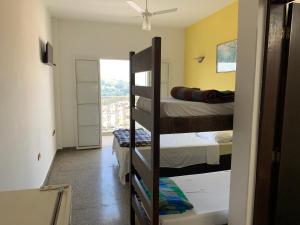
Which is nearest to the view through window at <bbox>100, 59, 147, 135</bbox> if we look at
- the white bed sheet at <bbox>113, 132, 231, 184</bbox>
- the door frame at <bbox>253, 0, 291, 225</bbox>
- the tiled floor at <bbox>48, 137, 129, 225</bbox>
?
the tiled floor at <bbox>48, 137, 129, 225</bbox>

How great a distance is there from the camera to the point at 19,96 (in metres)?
2.21

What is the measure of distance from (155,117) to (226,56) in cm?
313

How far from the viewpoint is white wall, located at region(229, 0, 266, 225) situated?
1327mm

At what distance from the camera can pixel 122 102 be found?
7.10 metres

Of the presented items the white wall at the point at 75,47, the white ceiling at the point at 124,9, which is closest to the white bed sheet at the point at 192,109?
the white ceiling at the point at 124,9

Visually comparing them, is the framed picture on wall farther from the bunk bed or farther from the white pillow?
the bunk bed

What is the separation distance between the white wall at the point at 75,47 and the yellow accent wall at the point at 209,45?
918mm

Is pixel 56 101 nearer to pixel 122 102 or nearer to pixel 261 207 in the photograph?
pixel 122 102

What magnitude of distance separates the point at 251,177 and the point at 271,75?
0.63 metres

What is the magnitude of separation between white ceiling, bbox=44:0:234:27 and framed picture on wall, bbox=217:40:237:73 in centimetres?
69

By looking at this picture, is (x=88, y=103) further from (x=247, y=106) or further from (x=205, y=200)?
(x=247, y=106)

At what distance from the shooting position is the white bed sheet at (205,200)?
1.77m

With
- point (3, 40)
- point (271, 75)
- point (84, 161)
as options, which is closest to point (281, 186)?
point (271, 75)

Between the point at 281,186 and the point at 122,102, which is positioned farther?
the point at 122,102
